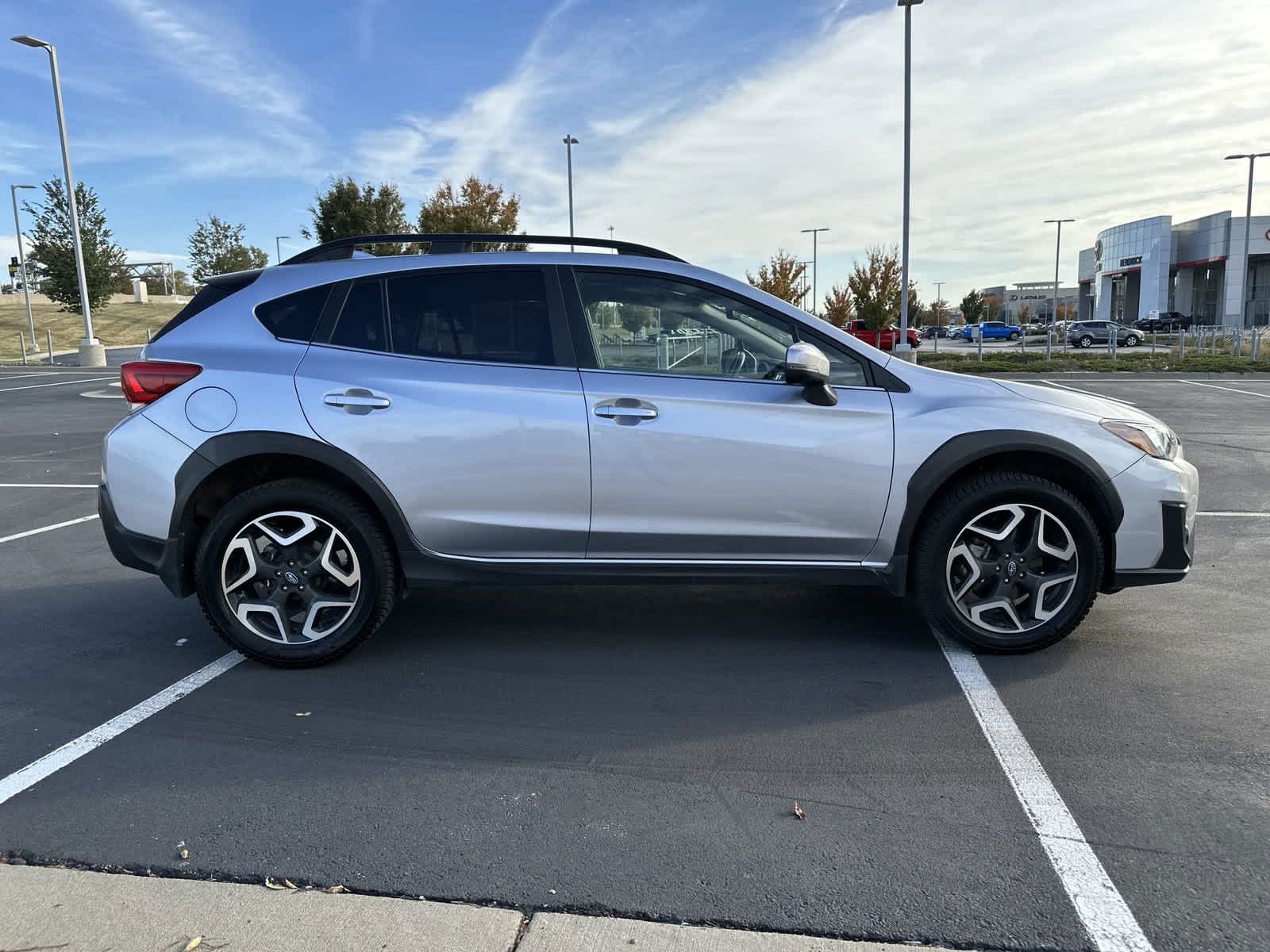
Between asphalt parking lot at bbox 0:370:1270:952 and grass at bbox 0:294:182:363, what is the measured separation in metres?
45.9

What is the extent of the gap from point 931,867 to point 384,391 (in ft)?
9.11

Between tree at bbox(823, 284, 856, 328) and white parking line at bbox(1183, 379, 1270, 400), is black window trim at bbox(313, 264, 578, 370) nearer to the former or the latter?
white parking line at bbox(1183, 379, 1270, 400)

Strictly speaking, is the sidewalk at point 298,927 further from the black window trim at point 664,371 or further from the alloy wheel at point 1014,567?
the black window trim at point 664,371

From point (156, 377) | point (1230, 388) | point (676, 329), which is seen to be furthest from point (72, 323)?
point (676, 329)

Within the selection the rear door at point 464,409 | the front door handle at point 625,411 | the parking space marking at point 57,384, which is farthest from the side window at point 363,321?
the parking space marking at point 57,384

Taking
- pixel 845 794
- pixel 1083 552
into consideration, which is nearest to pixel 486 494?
pixel 845 794

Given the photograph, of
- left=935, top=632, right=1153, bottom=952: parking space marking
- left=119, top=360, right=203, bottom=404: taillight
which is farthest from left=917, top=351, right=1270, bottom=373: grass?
left=119, top=360, right=203, bottom=404: taillight

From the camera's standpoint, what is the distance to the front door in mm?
4020

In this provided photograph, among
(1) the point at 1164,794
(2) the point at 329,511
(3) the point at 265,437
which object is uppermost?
(3) the point at 265,437

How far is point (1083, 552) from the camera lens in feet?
13.5

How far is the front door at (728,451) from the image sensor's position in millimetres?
4020

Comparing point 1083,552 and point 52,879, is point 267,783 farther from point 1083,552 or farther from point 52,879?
point 1083,552

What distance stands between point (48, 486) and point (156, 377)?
19.9 feet

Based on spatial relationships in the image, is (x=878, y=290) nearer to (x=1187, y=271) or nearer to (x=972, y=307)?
(x=1187, y=271)
